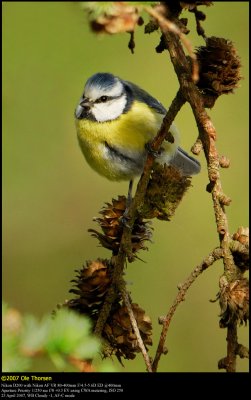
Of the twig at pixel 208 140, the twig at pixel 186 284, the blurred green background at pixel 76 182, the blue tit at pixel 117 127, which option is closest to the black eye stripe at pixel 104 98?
the blue tit at pixel 117 127

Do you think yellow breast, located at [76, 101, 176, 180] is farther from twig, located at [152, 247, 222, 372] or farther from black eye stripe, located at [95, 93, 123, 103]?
twig, located at [152, 247, 222, 372]

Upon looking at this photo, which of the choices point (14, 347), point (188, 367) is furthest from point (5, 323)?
point (188, 367)

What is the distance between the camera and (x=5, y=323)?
21.5 inches

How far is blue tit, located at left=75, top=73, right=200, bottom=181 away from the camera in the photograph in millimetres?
1607

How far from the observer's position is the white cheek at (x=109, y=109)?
1.66 m

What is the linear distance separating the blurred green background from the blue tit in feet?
1.23

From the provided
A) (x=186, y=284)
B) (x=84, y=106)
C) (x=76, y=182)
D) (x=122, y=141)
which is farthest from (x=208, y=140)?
(x=76, y=182)

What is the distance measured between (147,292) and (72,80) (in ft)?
2.42

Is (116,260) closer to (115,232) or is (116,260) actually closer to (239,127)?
(115,232)

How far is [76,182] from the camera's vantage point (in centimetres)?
212

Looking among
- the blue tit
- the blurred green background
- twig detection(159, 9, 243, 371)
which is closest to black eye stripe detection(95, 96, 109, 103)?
the blue tit

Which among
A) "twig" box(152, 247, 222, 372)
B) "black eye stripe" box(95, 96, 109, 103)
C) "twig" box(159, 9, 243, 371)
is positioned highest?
"black eye stripe" box(95, 96, 109, 103)

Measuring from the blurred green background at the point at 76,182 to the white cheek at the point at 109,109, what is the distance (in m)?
0.40

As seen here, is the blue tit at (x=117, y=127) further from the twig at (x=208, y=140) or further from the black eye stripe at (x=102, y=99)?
the twig at (x=208, y=140)
